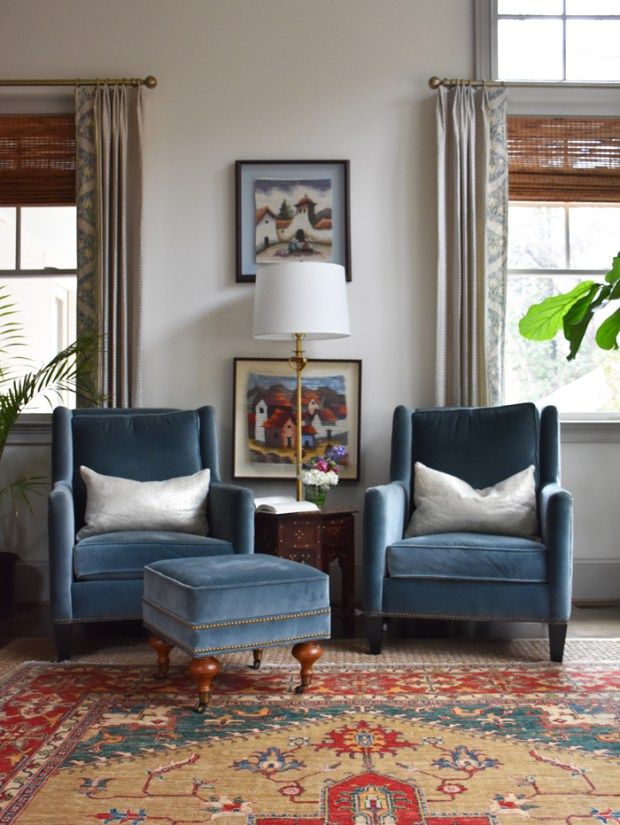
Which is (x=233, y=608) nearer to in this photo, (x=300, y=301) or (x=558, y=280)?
(x=300, y=301)

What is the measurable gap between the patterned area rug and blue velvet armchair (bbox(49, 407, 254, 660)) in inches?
11.0

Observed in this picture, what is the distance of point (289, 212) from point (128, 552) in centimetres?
203

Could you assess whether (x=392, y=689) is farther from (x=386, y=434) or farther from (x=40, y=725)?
(x=386, y=434)

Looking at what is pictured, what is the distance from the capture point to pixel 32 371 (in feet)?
16.4

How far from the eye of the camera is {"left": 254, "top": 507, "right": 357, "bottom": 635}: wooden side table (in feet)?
13.5

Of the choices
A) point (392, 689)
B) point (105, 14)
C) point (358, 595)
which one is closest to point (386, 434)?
point (358, 595)

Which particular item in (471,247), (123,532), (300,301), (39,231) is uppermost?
(39,231)

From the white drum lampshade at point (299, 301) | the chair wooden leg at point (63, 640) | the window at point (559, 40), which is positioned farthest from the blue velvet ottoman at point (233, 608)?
the window at point (559, 40)

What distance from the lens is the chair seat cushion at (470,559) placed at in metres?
3.68

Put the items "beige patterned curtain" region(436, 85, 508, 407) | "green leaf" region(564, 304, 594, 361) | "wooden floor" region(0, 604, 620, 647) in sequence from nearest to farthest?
"green leaf" region(564, 304, 594, 361)
"wooden floor" region(0, 604, 620, 647)
"beige patterned curtain" region(436, 85, 508, 407)

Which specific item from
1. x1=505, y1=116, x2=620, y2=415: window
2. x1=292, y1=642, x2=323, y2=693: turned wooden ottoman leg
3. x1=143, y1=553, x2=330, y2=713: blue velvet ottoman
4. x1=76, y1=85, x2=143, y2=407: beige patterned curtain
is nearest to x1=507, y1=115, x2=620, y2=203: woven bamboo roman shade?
x1=505, y1=116, x2=620, y2=415: window

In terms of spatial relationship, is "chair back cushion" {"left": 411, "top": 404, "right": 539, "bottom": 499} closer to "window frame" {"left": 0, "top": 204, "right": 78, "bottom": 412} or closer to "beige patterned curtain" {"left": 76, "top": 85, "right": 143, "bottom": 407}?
"beige patterned curtain" {"left": 76, "top": 85, "right": 143, "bottom": 407}

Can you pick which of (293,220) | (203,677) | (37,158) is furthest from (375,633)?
(37,158)

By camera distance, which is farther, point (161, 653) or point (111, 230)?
point (111, 230)
